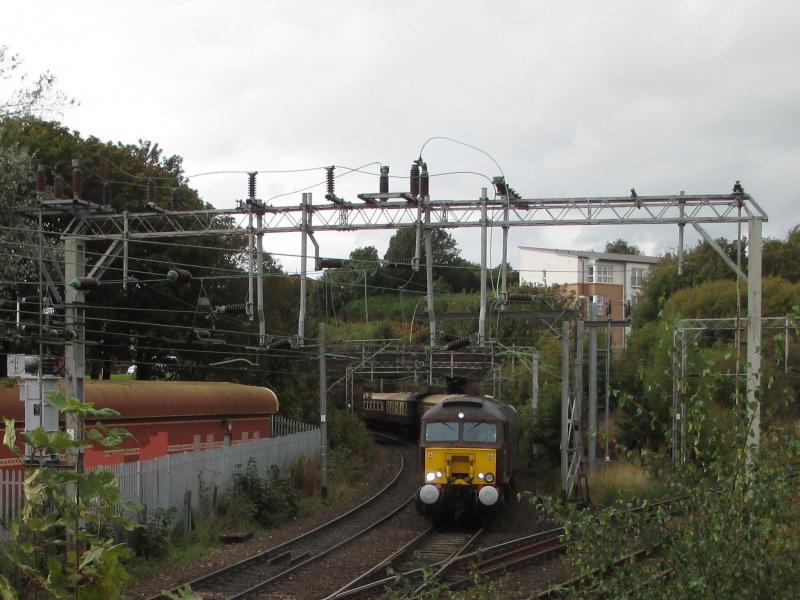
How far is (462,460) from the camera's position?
71.1 feet

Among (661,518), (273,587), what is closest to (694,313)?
(273,587)

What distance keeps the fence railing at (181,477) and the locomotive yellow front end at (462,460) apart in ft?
17.5

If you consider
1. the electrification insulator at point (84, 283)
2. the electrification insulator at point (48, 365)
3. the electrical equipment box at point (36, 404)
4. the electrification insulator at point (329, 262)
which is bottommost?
the electrical equipment box at point (36, 404)

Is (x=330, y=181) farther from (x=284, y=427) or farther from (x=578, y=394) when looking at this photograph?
(x=284, y=427)

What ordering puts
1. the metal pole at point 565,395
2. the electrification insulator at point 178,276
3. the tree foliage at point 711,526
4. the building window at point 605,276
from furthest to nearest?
the building window at point 605,276
the metal pole at point 565,395
the electrification insulator at point 178,276
the tree foliage at point 711,526

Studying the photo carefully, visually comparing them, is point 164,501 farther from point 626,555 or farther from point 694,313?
point 694,313

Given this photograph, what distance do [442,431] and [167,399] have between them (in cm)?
781

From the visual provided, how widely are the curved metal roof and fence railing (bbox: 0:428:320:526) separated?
4.89ft

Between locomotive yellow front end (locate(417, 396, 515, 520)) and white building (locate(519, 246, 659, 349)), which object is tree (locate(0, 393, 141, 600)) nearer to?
locomotive yellow front end (locate(417, 396, 515, 520))

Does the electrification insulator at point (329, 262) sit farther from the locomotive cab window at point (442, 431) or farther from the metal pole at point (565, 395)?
the metal pole at point (565, 395)

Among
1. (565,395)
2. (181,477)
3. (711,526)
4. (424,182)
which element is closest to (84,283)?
(424,182)

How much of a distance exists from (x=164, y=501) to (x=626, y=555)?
15428mm

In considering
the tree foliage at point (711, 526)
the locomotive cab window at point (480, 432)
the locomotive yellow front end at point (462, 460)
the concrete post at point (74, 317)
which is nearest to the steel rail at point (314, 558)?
the locomotive yellow front end at point (462, 460)

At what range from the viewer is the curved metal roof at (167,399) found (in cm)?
2083
